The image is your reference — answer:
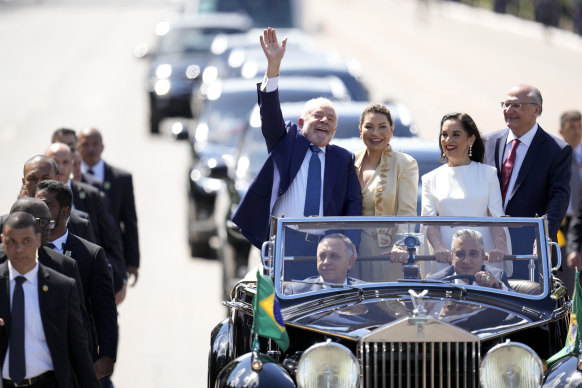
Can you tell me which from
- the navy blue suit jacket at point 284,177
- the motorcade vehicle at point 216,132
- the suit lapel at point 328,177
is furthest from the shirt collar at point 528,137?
the motorcade vehicle at point 216,132

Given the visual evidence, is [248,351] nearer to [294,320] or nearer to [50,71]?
[294,320]

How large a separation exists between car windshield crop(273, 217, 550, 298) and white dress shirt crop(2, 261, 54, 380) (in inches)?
54.6

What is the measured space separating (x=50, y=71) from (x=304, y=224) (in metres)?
31.7

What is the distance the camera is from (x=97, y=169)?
32.9 feet

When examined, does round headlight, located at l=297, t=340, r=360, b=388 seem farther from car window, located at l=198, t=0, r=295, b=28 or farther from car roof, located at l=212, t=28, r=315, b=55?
car window, located at l=198, t=0, r=295, b=28

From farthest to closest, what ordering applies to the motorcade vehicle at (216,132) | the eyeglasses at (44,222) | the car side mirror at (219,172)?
the motorcade vehicle at (216,132)
the car side mirror at (219,172)
the eyeglasses at (44,222)

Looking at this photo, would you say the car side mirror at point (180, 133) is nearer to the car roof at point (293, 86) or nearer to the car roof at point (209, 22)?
the car roof at point (293, 86)

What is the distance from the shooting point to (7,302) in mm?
Answer: 6164

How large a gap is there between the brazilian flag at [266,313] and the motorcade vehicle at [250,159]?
13.5ft

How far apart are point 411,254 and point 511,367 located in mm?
1035

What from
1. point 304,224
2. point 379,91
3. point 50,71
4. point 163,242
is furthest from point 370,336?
point 50,71

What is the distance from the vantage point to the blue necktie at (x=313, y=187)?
779 centimetres

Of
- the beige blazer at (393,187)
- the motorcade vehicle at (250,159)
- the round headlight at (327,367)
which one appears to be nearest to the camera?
the round headlight at (327,367)

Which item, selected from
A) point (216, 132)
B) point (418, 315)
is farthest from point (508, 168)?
point (216, 132)
